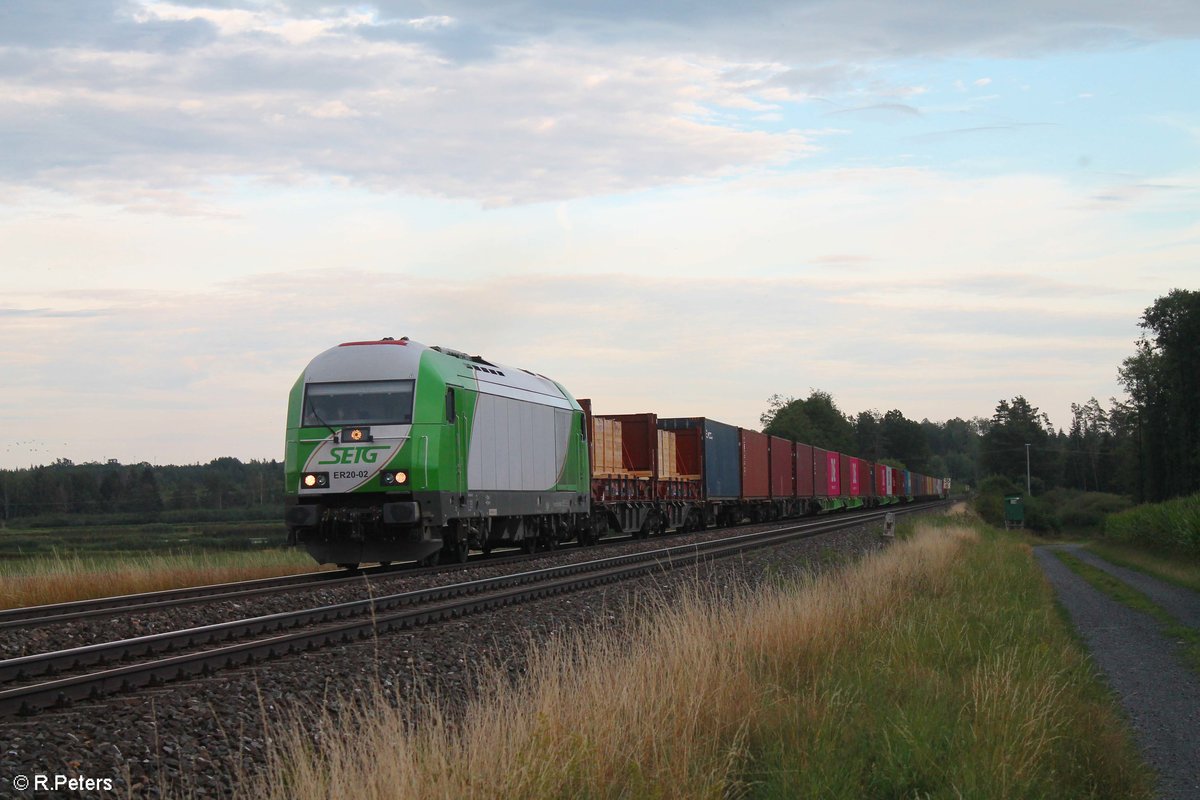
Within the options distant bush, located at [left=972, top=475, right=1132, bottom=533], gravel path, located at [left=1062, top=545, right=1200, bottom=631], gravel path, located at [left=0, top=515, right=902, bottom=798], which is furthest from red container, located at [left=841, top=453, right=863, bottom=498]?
gravel path, located at [left=0, top=515, right=902, bottom=798]

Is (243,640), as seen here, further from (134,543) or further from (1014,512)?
(1014,512)

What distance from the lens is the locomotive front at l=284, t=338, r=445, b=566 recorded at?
58.4 ft

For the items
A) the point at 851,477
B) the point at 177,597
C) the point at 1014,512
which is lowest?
the point at 1014,512

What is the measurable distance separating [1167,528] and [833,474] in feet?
86.3

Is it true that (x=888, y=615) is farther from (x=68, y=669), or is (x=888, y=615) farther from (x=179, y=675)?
(x=68, y=669)

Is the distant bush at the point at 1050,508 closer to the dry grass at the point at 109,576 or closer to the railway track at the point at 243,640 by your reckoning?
the dry grass at the point at 109,576

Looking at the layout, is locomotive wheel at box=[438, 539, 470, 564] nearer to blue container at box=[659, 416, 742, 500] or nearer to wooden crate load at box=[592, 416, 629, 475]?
wooden crate load at box=[592, 416, 629, 475]

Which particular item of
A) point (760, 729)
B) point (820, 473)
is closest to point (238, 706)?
point (760, 729)

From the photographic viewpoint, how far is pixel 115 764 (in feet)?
19.8

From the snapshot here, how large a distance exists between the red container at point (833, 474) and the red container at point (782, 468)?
7.25 m

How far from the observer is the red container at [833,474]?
59.5 metres

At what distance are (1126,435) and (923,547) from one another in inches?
5358

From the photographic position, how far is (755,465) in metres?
44.0
